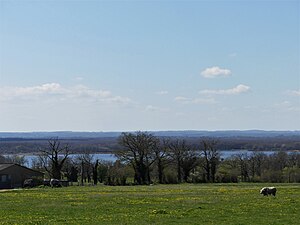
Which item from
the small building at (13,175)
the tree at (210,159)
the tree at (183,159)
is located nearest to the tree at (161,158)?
the tree at (183,159)

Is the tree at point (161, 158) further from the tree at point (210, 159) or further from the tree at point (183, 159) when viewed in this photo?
the tree at point (210, 159)

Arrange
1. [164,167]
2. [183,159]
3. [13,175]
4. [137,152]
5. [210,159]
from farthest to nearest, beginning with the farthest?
[210,159] → [183,159] → [164,167] → [137,152] → [13,175]

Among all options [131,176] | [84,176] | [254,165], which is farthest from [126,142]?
[254,165]

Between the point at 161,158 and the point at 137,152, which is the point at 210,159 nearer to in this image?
the point at 161,158

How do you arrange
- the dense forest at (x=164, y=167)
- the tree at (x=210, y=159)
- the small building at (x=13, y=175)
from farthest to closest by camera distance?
A: the tree at (x=210, y=159) < the dense forest at (x=164, y=167) < the small building at (x=13, y=175)

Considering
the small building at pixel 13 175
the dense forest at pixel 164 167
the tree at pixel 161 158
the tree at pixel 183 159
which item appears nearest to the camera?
the small building at pixel 13 175

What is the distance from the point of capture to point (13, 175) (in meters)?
104

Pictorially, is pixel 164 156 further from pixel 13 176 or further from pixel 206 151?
pixel 13 176

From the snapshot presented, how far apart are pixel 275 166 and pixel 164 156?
2572cm

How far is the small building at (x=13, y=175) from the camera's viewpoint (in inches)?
3981

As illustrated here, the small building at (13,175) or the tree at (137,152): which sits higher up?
the tree at (137,152)

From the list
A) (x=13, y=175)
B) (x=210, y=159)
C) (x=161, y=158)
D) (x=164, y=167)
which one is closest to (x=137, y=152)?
(x=161, y=158)

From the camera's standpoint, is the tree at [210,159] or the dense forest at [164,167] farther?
the tree at [210,159]

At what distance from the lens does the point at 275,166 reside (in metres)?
126
